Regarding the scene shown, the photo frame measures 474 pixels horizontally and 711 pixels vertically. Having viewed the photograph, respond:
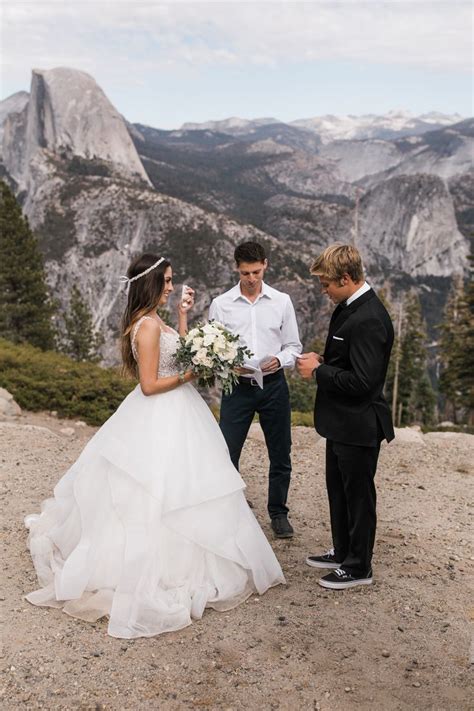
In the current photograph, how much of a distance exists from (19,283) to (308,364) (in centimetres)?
3701

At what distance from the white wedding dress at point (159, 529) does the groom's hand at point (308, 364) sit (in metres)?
0.98

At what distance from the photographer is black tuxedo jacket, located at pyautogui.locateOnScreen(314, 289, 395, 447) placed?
4.97m

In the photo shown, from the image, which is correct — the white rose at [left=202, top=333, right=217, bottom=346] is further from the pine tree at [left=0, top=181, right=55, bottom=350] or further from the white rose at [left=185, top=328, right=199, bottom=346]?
the pine tree at [left=0, top=181, right=55, bottom=350]

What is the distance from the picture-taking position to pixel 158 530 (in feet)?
16.8

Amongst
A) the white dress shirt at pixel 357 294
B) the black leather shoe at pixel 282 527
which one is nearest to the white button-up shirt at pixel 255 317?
the white dress shirt at pixel 357 294

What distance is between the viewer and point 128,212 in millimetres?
127750

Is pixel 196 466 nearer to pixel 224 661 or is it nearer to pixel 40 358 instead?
pixel 224 661

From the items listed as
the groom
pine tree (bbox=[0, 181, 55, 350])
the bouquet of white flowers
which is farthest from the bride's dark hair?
pine tree (bbox=[0, 181, 55, 350])

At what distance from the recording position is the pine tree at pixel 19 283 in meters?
38.4

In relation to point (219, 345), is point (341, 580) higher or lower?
lower

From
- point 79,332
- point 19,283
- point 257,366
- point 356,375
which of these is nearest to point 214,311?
point 257,366

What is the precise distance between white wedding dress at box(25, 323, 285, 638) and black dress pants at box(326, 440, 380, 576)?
2.27 feet

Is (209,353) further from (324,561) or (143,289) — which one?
(324,561)

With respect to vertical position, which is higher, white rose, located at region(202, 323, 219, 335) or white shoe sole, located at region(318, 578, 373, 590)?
white rose, located at region(202, 323, 219, 335)
